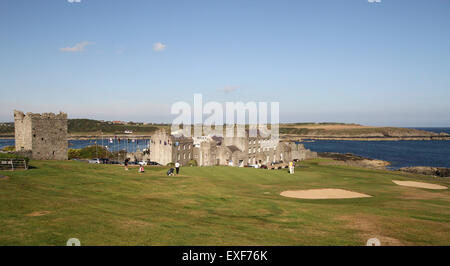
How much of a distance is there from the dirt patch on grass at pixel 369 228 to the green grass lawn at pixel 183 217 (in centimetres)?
5

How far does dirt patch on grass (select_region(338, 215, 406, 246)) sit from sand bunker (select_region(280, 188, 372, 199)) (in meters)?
9.75

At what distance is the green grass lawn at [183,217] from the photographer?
13.1m

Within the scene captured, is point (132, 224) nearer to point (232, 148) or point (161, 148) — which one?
point (161, 148)

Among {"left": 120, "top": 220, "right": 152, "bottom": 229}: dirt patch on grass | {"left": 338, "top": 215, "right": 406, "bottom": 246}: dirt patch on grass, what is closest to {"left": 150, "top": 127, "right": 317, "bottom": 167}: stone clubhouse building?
{"left": 338, "top": 215, "right": 406, "bottom": 246}: dirt patch on grass

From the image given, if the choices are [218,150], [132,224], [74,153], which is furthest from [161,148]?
[132,224]

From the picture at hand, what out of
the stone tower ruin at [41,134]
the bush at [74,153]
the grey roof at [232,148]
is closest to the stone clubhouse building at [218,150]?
the grey roof at [232,148]

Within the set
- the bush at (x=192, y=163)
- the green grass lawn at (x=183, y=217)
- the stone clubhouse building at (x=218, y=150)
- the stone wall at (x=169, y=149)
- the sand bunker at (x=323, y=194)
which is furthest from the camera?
the bush at (x=192, y=163)

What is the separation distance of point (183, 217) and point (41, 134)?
41702mm

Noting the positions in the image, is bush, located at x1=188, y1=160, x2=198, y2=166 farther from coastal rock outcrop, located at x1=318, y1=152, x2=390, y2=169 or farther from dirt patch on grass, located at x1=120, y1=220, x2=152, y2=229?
dirt patch on grass, located at x1=120, y1=220, x2=152, y2=229

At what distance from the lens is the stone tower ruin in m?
47.7

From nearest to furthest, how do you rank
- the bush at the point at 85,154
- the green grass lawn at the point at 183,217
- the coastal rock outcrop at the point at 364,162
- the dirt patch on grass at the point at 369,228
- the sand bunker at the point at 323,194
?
the green grass lawn at the point at 183,217
the dirt patch on grass at the point at 369,228
the sand bunker at the point at 323,194
the bush at the point at 85,154
the coastal rock outcrop at the point at 364,162

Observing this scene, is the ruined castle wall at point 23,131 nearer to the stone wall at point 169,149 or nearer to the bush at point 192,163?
the stone wall at point 169,149
